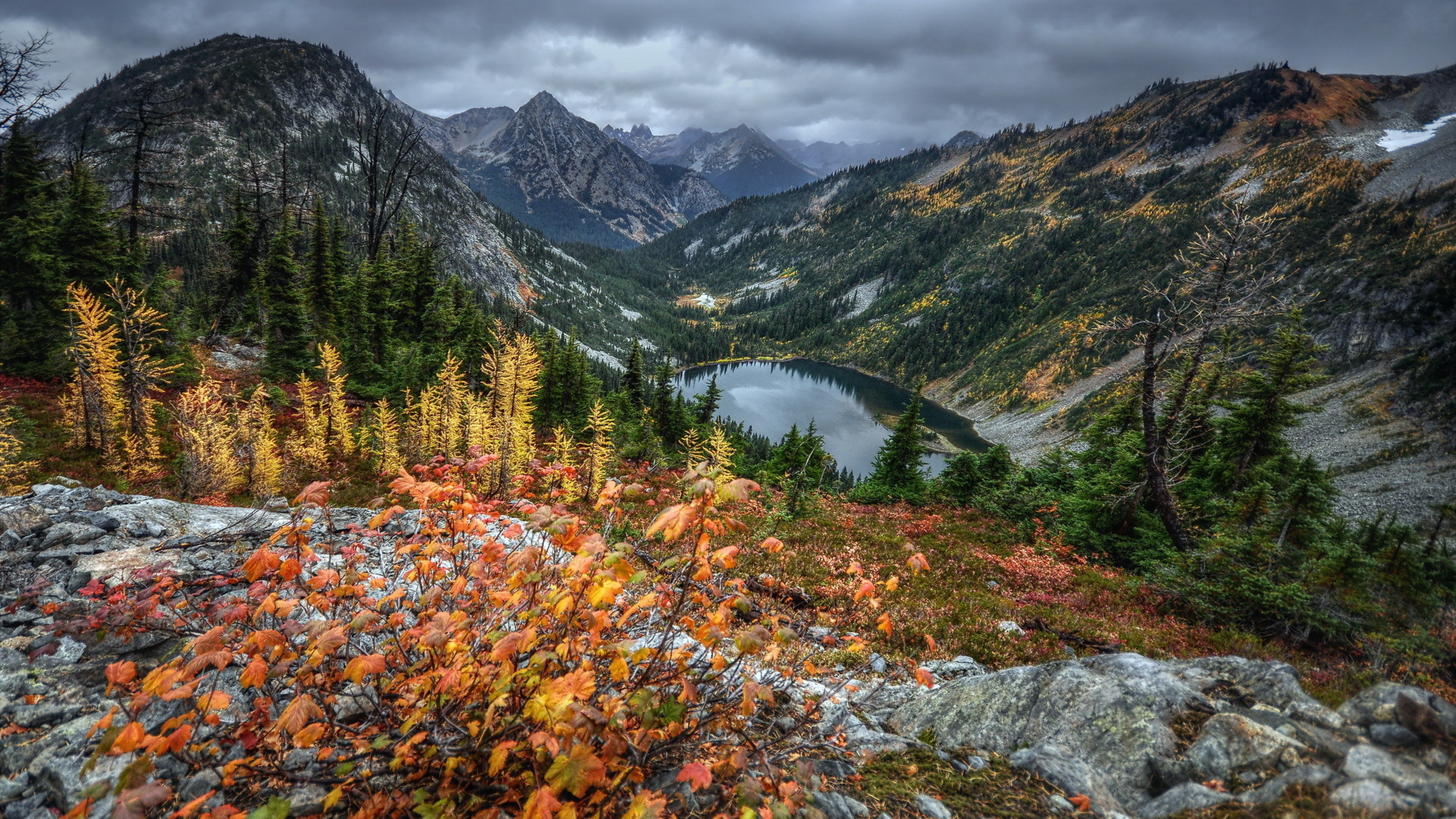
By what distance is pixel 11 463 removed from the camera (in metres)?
14.3

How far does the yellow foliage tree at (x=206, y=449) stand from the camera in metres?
15.1

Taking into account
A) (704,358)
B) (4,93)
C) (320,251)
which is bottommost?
(704,358)

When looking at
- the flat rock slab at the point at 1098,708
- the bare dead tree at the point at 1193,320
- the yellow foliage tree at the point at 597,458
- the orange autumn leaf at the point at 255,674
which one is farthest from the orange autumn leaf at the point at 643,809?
the yellow foliage tree at the point at 597,458

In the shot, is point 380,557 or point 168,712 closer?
point 168,712

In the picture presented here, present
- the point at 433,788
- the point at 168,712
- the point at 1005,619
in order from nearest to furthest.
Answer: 1. the point at 433,788
2. the point at 168,712
3. the point at 1005,619

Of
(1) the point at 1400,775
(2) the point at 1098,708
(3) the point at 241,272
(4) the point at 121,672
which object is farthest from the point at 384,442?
(1) the point at 1400,775

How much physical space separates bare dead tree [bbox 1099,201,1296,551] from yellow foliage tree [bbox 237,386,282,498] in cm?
2600

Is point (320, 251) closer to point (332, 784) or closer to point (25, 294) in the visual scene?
point (25, 294)

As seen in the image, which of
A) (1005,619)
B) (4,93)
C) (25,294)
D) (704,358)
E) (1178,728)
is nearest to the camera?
(1178,728)

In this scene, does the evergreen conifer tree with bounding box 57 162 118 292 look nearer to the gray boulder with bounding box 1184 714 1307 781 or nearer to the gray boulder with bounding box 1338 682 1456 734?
the gray boulder with bounding box 1184 714 1307 781

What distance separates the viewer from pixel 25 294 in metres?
21.2

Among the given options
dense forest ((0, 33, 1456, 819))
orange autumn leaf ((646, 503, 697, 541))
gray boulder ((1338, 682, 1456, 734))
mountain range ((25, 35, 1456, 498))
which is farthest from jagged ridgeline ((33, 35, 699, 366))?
gray boulder ((1338, 682, 1456, 734))

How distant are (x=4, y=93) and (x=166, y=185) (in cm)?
722

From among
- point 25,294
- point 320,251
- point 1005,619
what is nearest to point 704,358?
point 320,251
